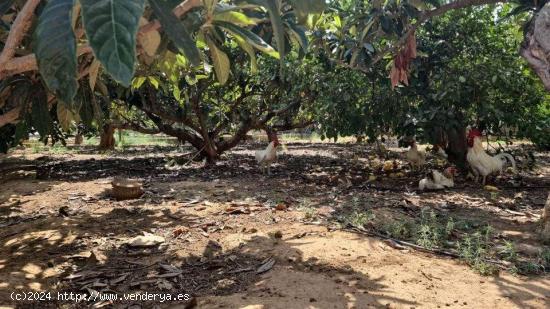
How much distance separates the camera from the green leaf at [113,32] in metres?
1.08

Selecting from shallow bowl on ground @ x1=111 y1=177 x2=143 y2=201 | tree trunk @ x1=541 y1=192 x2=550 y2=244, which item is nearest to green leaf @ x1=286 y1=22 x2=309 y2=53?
tree trunk @ x1=541 y1=192 x2=550 y2=244

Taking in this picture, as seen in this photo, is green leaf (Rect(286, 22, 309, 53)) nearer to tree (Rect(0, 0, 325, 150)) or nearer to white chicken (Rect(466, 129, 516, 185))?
tree (Rect(0, 0, 325, 150))

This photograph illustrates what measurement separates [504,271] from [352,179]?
4.60 meters

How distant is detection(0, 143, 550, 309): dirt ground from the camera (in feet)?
9.18

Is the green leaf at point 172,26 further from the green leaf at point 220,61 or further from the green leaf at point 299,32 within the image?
the green leaf at point 299,32

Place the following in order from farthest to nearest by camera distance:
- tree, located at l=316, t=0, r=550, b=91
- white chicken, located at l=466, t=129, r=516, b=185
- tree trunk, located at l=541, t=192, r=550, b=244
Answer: white chicken, located at l=466, t=129, r=516, b=185 → tree, located at l=316, t=0, r=550, b=91 → tree trunk, located at l=541, t=192, r=550, b=244

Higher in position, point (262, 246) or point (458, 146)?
point (458, 146)

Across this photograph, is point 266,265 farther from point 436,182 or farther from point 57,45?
point 436,182

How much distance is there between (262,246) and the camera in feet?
12.3

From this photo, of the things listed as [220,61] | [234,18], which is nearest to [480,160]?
[220,61]

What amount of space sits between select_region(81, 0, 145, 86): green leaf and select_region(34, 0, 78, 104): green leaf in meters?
0.18

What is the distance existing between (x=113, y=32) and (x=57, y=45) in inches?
10.4

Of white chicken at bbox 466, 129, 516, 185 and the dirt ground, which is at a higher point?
white chicken at bbox 466, 129, 516, 185

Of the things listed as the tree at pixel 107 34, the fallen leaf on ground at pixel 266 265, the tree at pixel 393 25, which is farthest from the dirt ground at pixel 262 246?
the tree at pixel 393 25
